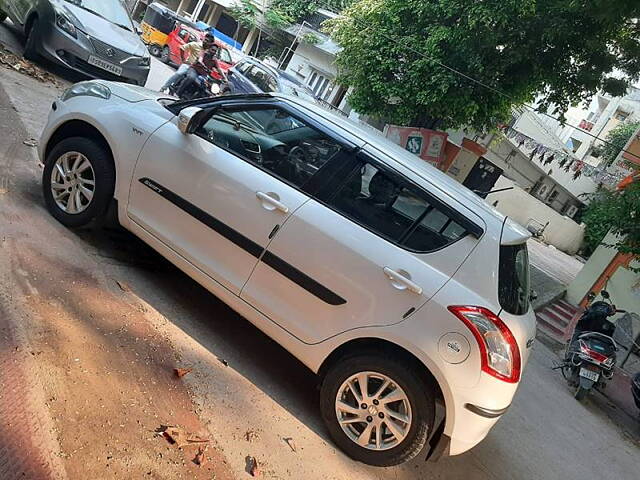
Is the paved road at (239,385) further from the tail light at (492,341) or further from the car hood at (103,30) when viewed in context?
the car hood at (103,30)

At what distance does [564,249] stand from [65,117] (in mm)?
28483

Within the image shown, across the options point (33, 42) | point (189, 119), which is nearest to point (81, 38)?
point (33, 42)

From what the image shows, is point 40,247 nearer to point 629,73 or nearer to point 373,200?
point 373,200

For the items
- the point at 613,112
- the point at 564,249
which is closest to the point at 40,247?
the point at 564,249

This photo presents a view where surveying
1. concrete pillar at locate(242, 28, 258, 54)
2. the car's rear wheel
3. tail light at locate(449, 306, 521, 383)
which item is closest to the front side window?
tail light at locate(449, 306, 521, 383)

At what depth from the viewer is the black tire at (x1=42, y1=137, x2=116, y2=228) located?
3.79 metres

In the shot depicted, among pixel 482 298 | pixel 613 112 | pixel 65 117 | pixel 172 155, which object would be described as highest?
pixel 613 112

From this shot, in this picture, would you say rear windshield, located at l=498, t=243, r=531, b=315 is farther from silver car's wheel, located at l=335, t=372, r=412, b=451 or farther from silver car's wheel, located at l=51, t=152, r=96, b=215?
silver car's wheel, located at l=51, t=152, r=96, b=215

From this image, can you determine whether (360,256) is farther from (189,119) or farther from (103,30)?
(103,30)

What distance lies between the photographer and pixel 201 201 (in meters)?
3.46

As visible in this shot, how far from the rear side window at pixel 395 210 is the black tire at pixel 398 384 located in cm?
70

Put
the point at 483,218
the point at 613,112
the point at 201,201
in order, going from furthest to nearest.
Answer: the point at 613,112 → the point at 201,201 → the point at 483,218

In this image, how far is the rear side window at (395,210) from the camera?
3.01 meters

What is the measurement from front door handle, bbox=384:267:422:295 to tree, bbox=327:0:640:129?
9.66 meters
